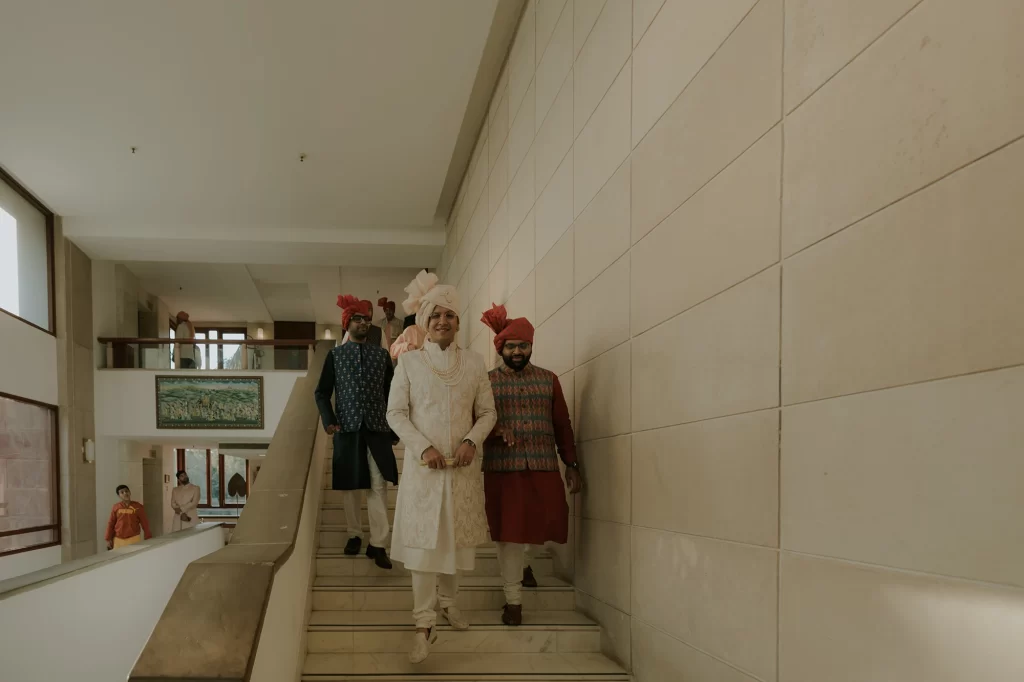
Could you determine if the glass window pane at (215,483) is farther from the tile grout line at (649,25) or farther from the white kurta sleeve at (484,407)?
the tile grout line at (649,25)

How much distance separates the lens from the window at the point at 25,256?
10.0 m

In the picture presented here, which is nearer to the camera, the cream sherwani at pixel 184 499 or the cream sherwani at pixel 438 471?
the cream sherwani at pixel 438 471

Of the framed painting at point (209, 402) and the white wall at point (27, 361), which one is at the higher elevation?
the white wall at point (27, 361)

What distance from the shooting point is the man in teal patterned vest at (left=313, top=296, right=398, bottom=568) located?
5.02 m

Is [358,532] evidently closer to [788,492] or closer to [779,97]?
[788,492]

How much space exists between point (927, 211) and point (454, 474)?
259 cm

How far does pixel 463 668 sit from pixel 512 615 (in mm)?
483

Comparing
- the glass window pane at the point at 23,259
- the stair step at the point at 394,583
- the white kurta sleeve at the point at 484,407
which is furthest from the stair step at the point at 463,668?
the glass window pane at the point at 23,259

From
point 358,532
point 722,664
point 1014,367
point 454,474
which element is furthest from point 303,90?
point 1014,367

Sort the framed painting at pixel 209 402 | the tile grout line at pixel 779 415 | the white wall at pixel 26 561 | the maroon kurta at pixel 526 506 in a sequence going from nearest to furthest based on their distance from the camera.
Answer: the tile grout line at pixel 779 415 → the maroon kurta at pixel 526 506 → the white wall at pixel 26 561 → the framed painting at pixel 209 402

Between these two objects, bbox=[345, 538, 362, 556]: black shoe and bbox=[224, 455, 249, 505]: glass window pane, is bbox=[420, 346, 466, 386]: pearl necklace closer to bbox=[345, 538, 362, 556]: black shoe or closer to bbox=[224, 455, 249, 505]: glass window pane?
bbox=[345, 538, 362, 556]: black shoe

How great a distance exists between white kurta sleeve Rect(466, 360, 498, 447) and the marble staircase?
995 mm

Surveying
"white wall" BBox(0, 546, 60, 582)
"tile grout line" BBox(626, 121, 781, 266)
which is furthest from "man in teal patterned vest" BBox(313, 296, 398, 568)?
"white wall" BBox(0, 546, 60, 582)

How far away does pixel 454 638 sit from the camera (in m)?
3.89
